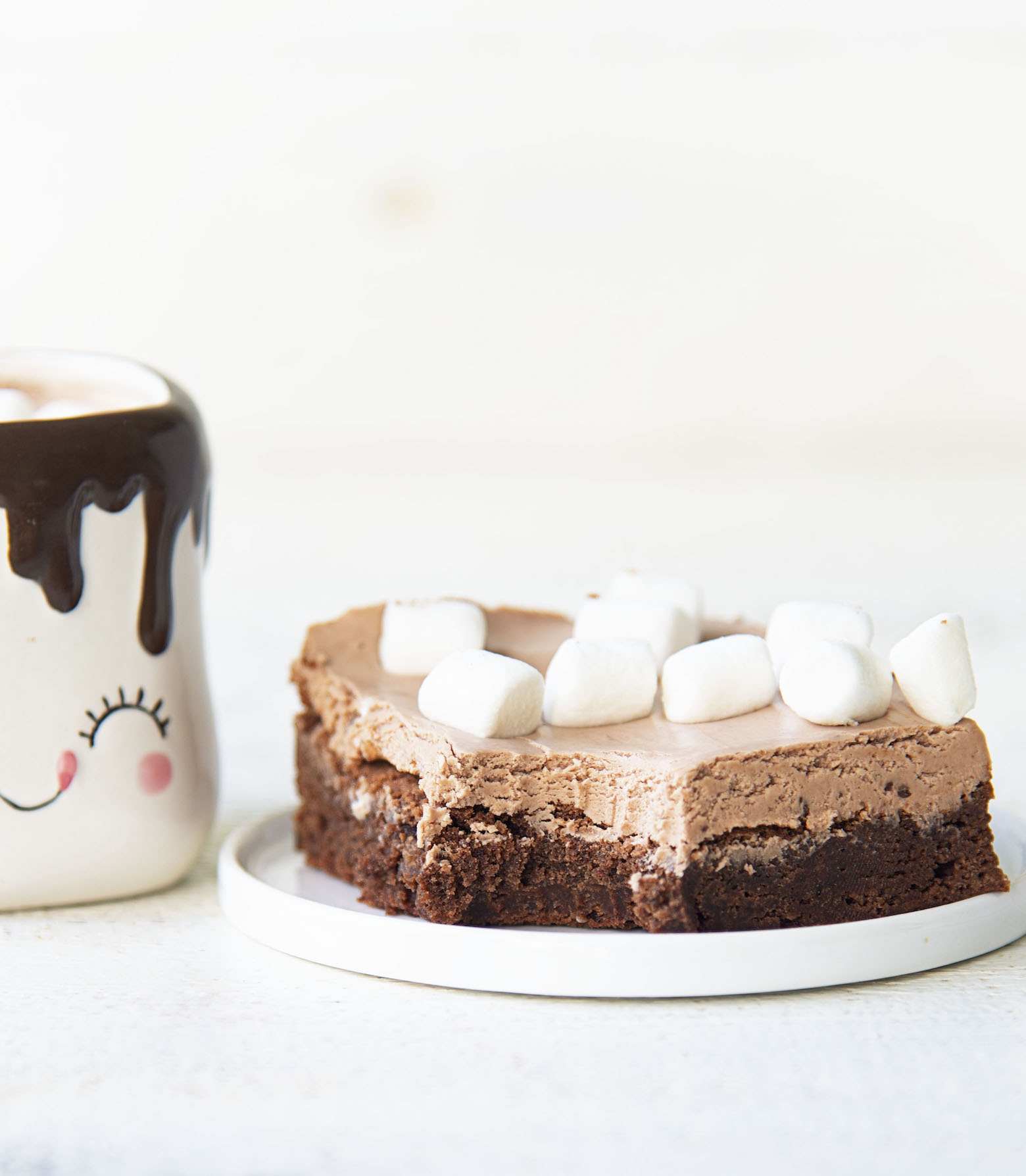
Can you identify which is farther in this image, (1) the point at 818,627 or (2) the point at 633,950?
(1) the point at 818,627

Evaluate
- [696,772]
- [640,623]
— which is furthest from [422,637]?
[696,772]

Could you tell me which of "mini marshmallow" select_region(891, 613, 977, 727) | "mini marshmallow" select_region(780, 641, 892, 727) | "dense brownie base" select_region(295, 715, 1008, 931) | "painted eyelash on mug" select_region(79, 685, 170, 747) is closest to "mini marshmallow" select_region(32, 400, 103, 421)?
"painted eyelash on mug" select_region(79, 685, 170, 747)

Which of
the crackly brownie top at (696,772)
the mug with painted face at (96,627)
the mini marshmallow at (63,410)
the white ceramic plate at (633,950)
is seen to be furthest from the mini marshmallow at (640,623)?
the mini marshmallow at (63,410)

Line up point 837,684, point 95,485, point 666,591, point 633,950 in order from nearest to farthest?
1. point 633,950
2. point 837,684
3. point 95,485
4. point 666,591

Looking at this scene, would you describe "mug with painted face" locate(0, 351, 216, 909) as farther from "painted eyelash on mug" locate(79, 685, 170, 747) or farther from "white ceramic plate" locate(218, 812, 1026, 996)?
"white ceramic plate" locate(218, 812, 1026, 996)

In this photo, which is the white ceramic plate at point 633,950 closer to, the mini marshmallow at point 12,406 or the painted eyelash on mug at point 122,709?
the painted eyelash on mug at point 122,709

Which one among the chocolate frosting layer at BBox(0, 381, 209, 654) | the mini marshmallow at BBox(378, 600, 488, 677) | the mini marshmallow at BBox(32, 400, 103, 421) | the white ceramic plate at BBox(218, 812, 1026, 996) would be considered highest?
the mini marshmallow at BBox(32, 400, 103, 421)

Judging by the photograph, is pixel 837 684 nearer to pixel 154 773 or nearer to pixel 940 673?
pixel 940 673
